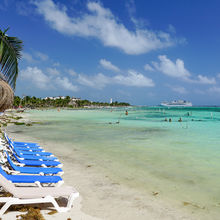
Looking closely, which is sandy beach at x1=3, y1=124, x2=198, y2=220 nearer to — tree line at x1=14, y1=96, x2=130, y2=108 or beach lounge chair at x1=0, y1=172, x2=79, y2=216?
beach lounge chair at x1=0, y1=172, x2=79, y2=216

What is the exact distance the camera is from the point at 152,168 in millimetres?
8078

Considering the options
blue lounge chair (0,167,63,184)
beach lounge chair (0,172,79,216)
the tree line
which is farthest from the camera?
the tree line

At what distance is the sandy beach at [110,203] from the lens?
169 inches

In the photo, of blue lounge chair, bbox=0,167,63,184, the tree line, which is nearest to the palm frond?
blue lounge chair, bbox=0,167,63,184

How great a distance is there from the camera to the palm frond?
4.24 metres

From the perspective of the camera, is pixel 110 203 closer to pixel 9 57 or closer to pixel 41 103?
pixel 9 57

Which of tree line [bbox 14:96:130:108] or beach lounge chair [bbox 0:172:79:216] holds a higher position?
tree line [bbox 14:96:130:108]

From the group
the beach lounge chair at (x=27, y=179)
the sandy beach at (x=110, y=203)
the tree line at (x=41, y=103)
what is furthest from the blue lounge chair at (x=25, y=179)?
the tree line at (x=41, y=103)

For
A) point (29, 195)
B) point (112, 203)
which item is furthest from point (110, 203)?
point (29, 195)

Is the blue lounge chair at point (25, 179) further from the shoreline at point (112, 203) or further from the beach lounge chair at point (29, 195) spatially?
the shoreline at point (112, 203)

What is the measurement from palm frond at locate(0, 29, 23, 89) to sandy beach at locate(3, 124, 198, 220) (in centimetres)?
261

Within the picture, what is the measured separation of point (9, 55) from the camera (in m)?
4.38

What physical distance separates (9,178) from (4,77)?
78.8 inches

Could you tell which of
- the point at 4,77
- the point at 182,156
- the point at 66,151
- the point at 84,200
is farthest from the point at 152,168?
the point at 4,77
